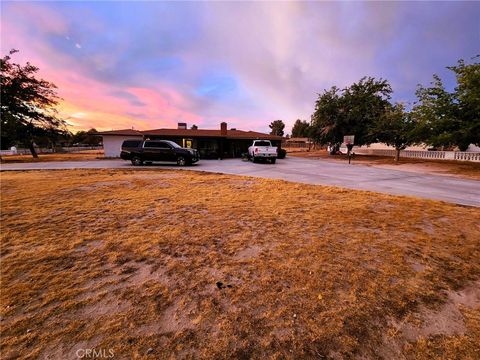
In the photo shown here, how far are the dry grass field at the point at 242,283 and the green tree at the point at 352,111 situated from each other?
2658cm

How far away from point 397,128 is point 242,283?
88.8 ft

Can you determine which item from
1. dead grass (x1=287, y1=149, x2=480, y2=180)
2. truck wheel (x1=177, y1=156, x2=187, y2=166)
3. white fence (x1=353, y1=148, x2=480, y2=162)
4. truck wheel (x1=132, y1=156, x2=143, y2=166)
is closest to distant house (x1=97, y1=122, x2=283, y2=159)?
truck wheel (x1=132, y1=156, x2=143, y2=166)

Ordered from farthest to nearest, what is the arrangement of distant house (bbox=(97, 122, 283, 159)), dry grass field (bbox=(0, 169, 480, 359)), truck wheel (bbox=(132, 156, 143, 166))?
distant house (bbox=(97, 122, 283, 159))
truck wheel (bbox=(132, 156, 143, 166))
dry grass field (bbox=(0, 169, 480, 359))

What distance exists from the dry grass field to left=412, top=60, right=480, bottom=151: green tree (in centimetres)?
1661

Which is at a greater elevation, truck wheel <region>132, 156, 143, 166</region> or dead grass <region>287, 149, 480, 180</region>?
truck wheel <region>132, 156, 143, 166</region>

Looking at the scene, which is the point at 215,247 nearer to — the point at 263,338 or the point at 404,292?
the point at 263,338

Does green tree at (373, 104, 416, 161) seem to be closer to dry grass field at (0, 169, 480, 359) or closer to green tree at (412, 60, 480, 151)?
green tree at (412, 60, 480, 151)

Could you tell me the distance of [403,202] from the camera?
691cm

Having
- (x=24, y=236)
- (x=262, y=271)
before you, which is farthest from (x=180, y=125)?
(x=262, y=271)

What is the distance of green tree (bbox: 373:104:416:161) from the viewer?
879 inches

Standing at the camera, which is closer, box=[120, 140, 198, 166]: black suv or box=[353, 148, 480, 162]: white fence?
box=[120, 140, 198, 166]: black suv

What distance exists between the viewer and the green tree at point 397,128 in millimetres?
22328

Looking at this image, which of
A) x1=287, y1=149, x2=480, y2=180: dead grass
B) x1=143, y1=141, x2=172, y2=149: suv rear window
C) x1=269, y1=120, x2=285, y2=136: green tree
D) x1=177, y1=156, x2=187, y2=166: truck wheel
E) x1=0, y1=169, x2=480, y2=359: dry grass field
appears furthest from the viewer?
x1=269, y1=120, x2=285, y2=136: green tree

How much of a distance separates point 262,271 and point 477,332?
231 centimetres
